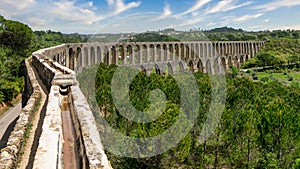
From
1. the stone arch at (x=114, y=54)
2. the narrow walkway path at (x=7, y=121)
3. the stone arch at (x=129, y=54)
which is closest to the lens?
the narrow walkway path at (x=7, y=121)

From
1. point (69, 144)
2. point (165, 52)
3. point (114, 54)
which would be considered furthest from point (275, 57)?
point (69, 144)

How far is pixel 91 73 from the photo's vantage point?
18984mm

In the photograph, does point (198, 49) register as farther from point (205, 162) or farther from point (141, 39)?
point (205, 162)

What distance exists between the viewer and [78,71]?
30078mm

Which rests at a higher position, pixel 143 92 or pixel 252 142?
pixel 143 92

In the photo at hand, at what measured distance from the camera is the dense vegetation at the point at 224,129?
564 inches

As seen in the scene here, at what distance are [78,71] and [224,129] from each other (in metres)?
18.2

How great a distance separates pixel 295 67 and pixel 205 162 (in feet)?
195

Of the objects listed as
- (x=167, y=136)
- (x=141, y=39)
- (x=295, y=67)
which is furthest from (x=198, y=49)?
(x=167, y=136)

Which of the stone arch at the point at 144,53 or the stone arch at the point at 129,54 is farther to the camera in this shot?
the stone arch at the point at 144,53

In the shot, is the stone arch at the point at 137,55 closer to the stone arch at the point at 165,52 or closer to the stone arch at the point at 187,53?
the stone arch at the point at 165,52

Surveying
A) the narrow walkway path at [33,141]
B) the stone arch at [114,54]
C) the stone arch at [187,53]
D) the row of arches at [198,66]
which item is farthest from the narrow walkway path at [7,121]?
the stone arch at [187,53]

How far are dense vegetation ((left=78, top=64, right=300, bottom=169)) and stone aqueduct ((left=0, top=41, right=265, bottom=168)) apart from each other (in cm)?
426

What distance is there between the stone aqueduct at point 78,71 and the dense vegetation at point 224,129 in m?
4.26
